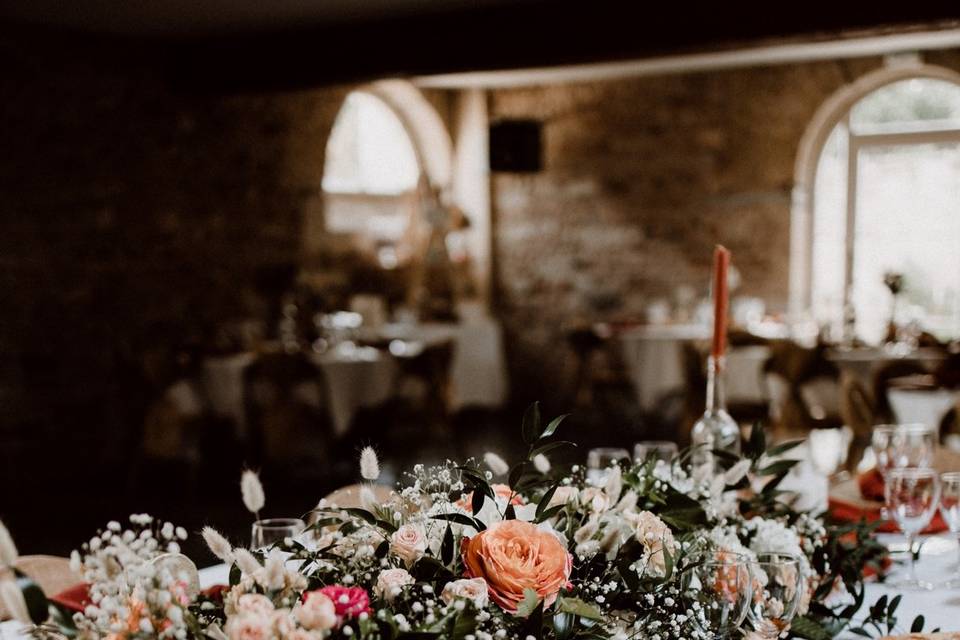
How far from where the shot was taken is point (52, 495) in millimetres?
6480

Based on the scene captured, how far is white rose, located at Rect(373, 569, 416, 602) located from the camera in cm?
117

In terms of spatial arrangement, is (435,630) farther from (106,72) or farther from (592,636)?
(106,72)

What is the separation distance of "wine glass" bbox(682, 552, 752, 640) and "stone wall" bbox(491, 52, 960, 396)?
8372 millimetres

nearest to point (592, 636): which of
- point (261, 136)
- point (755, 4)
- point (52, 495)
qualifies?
point (755, 4)

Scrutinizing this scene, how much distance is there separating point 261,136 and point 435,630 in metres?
7.96

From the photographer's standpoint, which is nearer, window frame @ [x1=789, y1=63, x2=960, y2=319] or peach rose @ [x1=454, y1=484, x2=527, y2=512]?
peach rose @ [x1=454, y1=484, x2=527, y2=512]

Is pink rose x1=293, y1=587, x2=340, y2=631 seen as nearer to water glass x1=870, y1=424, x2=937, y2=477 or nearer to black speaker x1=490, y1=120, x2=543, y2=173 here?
water glass x1=870, y1=424, x2=937, y2=477

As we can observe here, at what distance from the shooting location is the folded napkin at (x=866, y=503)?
2357 millimetres

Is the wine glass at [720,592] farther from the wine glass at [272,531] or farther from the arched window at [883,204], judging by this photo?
the arched window at [883,204]

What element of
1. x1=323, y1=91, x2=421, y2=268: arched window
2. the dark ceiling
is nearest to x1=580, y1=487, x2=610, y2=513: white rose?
the dark ceiling

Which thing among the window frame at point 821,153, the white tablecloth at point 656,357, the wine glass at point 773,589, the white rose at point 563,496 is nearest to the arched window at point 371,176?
the white tablecloth at point 656,357

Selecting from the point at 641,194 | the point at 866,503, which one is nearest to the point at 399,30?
the point at 641,194

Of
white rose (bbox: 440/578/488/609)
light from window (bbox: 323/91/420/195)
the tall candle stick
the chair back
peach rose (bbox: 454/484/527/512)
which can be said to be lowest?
the chair back

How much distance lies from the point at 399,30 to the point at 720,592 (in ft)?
18.7
